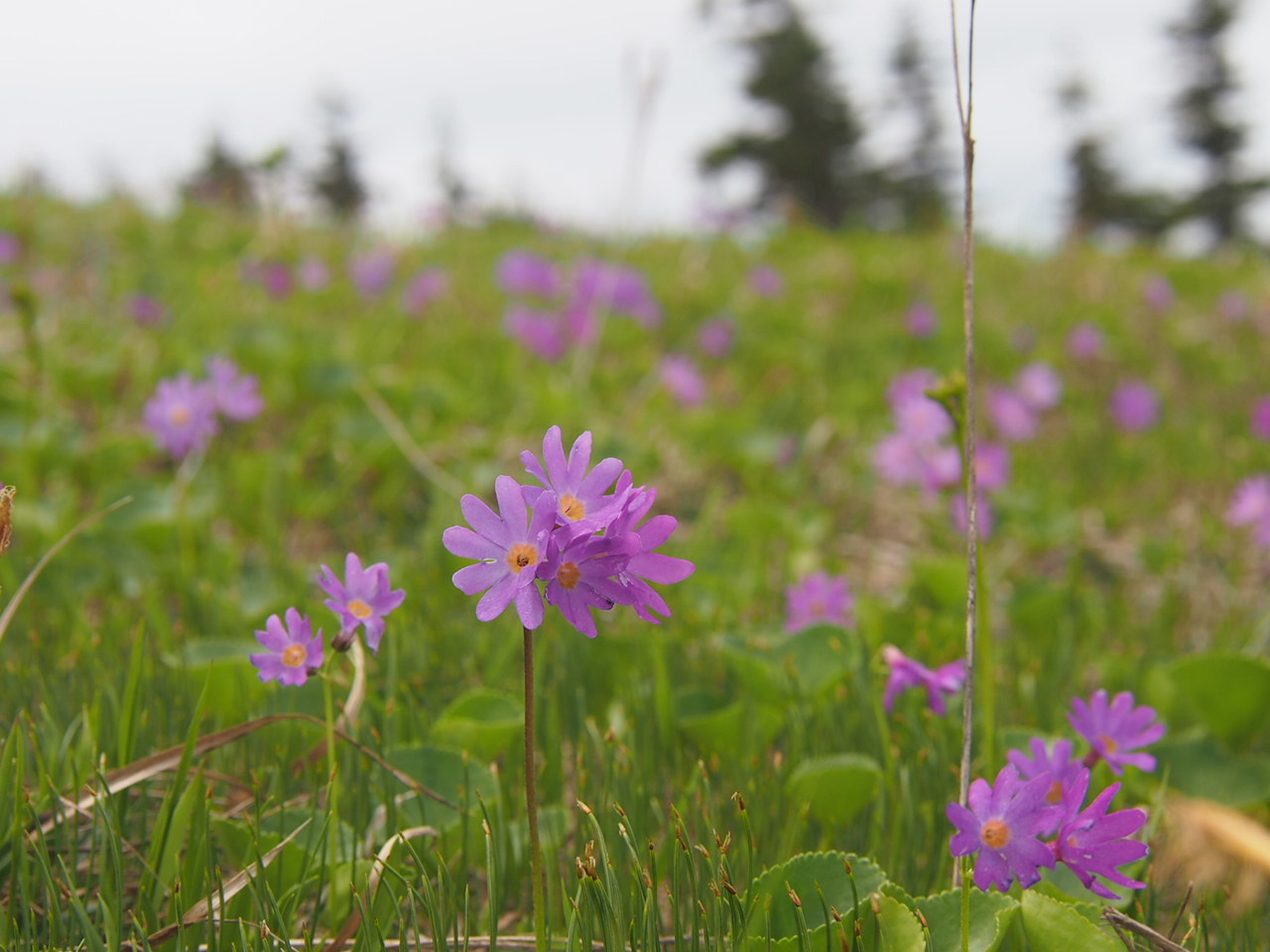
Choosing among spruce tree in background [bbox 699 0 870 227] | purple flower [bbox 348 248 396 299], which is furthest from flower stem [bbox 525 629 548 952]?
spruce tree in background [bbox 699 0 870 227]

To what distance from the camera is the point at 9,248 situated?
5113mm

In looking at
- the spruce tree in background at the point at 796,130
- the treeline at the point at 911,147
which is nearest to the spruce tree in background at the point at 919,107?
the treeline at the point at 911,147

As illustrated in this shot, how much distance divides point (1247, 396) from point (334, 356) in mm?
4328

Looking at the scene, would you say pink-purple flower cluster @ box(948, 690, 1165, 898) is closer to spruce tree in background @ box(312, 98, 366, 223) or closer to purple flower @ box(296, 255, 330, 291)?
purple flower @ box(296, 255, 330, 291)

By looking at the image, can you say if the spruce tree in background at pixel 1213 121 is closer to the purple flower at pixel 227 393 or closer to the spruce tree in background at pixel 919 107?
the spruce tree in background at pixel 919 107

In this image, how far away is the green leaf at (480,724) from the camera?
1.54 meters

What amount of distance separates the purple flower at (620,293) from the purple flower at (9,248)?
2780 millimetres

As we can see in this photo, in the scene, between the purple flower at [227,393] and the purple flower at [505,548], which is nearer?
the purple flower at [505,548]

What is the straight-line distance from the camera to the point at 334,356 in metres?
3.76

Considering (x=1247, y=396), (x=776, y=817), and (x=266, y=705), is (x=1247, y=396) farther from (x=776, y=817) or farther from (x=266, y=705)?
(x=266, y=705)

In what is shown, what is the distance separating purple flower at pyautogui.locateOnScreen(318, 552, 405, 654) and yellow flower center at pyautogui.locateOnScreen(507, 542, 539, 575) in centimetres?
18

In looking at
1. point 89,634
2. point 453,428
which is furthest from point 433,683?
point 453,428

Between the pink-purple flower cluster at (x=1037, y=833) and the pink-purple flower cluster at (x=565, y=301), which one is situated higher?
the pink-purple flower cluster at (x=565, y=301)

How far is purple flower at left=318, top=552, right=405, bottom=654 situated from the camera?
1.12 meters
